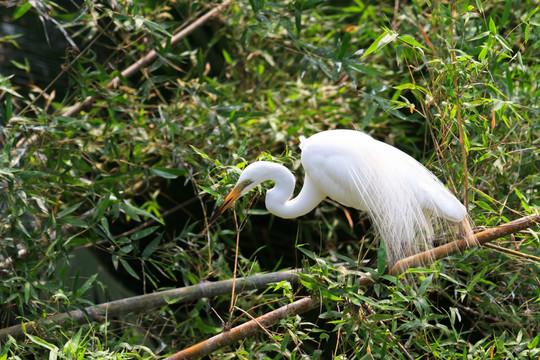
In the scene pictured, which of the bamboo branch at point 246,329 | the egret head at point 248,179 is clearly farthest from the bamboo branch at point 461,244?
the egret head at point 248,179

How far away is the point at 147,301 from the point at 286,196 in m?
0.57

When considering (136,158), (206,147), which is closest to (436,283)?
(206,147)

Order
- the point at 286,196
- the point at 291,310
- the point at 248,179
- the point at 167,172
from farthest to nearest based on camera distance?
the point at 167,172 → the point at 286,196 → the point at 248,179 → the point at 291,310

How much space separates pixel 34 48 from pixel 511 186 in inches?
87.4

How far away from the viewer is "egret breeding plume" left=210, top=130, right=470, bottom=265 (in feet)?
6.78

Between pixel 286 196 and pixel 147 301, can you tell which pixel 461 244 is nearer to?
pixel 286 196

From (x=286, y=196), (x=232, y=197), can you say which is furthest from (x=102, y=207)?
(x=286, y=196)

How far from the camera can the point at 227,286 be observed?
234cm

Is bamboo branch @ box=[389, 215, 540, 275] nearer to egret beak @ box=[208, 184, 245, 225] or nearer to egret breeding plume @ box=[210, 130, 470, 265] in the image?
egret breeding plume @ box=[210, 130, 470, 265]

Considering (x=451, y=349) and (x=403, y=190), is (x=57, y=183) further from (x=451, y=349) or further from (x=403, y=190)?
(x=451, y=349)

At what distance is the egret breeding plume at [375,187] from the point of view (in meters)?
2.07

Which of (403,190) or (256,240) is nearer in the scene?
(403,190)

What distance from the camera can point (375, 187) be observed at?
6.89 feet

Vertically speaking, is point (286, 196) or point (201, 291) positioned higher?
point (286, 196)
